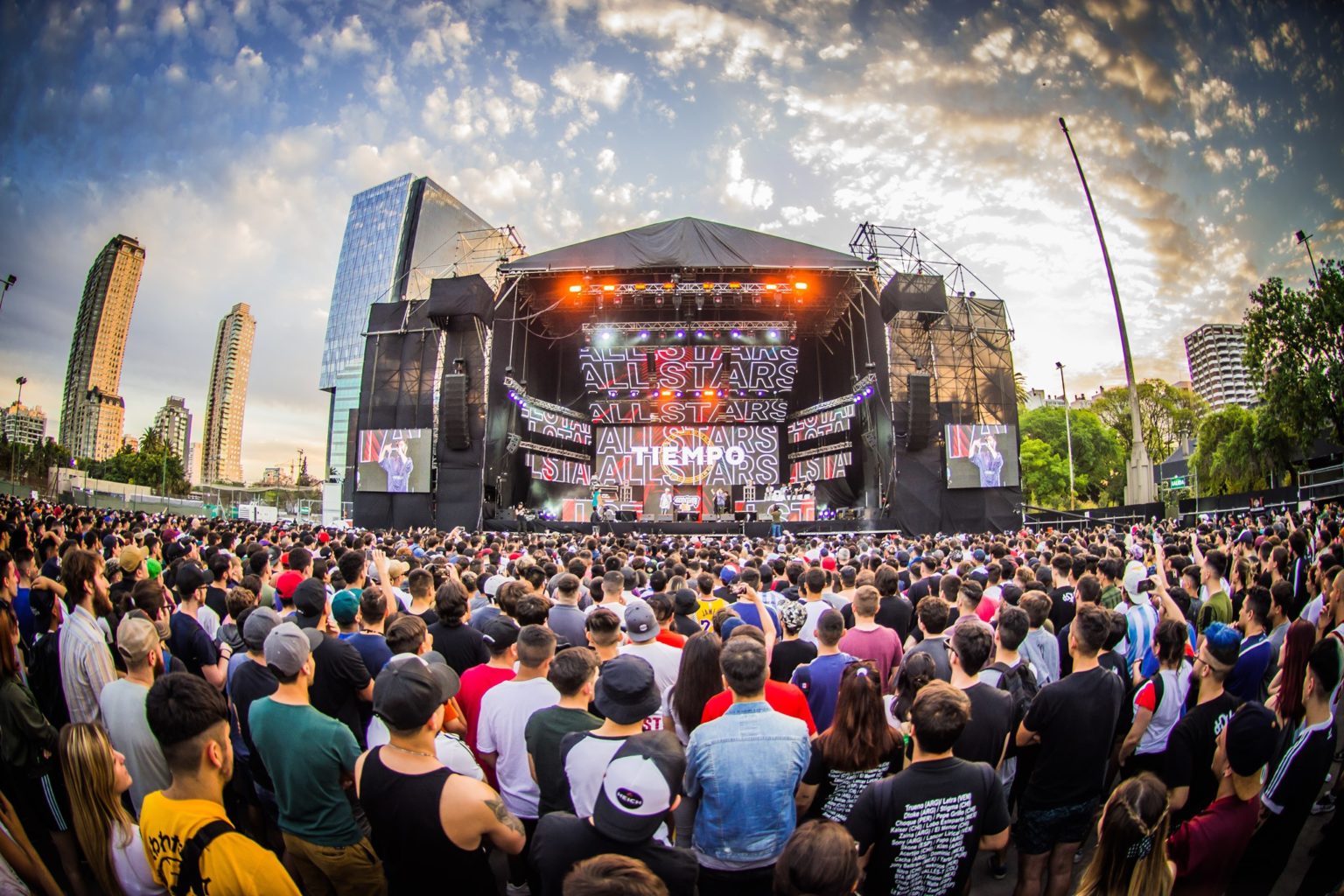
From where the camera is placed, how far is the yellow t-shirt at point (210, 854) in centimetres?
191

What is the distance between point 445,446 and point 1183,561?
2100 centimetres

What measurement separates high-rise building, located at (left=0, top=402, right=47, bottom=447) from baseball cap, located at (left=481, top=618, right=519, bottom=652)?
62.4m

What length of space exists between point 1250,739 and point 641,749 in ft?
7.88

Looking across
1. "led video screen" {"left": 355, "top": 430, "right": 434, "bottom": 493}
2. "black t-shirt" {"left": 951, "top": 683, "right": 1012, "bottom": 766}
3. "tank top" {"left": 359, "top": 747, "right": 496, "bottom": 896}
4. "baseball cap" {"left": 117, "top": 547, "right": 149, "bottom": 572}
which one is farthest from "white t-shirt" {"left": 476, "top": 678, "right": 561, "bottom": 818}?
"led video screen" {"left": 355, "top": 430, "right": 434, "bottom": 493}

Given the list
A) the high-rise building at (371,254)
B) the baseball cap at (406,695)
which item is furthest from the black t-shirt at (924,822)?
the high-rise building at (371,254)

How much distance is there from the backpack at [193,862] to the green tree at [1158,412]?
6549 cm

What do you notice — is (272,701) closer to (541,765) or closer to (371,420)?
(541,765)

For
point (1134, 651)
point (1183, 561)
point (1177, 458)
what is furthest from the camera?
point (1177, 458)

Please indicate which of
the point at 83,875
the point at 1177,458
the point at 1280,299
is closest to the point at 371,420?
the point at 83,875

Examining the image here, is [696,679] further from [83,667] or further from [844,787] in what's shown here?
[83,667]

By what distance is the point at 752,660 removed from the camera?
8.27 feet

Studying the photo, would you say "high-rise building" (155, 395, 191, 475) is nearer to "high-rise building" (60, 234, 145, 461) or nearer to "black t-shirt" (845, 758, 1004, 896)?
"high-rise building" (60, 234, 145, 461)

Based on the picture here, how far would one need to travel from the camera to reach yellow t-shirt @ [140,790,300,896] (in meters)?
1.91

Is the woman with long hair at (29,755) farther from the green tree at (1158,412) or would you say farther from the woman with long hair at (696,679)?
the green tree at (1158,412)
